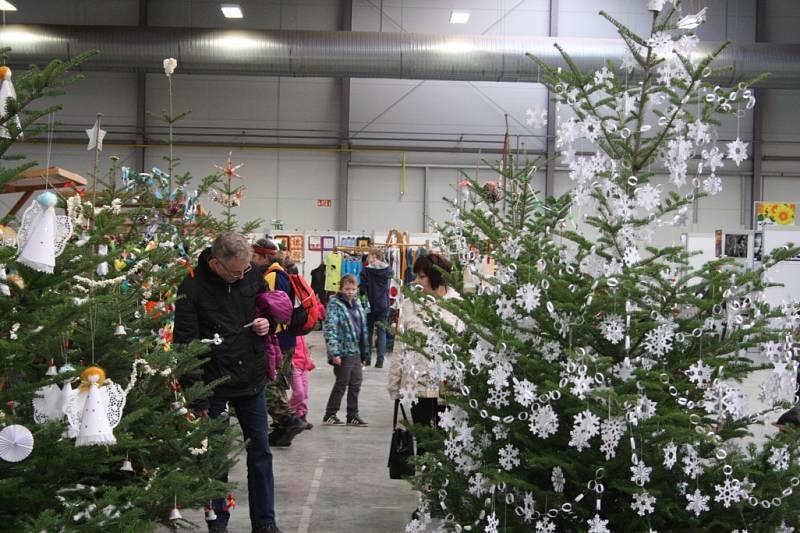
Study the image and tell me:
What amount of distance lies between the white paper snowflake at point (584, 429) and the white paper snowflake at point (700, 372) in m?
0.35

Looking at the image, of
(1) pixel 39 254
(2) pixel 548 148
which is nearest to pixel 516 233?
(1) pixel 39 254

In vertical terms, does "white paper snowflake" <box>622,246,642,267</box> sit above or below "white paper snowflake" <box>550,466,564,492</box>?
above

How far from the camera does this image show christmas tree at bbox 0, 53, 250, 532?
2.71 meters

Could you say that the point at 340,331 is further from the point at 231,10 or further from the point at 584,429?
the point at 231,10

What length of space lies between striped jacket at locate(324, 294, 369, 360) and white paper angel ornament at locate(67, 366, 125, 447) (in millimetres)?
6270

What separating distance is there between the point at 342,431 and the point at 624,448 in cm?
627

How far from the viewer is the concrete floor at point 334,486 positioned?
5.82 m

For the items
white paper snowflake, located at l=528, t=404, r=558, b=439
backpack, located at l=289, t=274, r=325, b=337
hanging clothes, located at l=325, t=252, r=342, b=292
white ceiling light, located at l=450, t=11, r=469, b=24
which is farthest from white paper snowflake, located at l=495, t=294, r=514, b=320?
white ceiling light, located at l=450, t=11, r=469, b=24

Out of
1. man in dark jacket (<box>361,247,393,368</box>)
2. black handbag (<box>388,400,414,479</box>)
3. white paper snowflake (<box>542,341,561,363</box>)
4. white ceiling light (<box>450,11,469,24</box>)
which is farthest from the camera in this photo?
white ceiling light (<box>450,11,469,24</box>)

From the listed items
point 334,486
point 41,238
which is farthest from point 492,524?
point 334,486

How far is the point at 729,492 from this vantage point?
299cm

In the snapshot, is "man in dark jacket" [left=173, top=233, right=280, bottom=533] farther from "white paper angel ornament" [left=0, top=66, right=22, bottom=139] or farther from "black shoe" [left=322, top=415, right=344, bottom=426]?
"black shoe" [left=322, top=415, right=344, bottom=426]

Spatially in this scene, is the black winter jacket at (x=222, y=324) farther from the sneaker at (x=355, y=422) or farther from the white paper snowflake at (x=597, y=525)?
the sneaker at (x=355, y=422)

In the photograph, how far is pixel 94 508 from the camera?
9.39 ft
